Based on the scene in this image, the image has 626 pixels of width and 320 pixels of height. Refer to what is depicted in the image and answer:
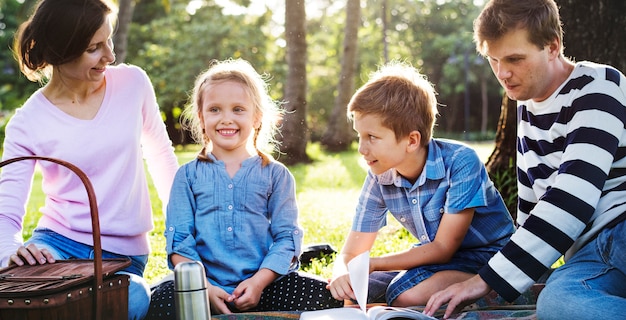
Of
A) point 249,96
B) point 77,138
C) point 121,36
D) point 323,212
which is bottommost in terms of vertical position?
point 323,212

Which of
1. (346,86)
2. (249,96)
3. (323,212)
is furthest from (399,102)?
(346,86)

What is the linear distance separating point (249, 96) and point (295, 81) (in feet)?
24.1

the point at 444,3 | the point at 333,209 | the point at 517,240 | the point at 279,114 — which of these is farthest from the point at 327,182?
the point at 444,3

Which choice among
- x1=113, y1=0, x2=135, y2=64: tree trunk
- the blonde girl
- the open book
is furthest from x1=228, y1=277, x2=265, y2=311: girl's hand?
x1=113, y1=0, x2=135, y2=64: tree trunk

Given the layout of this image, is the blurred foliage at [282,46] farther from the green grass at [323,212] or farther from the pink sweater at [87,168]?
the pink sweater at [87,168]

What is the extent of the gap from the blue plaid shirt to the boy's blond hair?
12 cm

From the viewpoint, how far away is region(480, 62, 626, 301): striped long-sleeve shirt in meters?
2.27

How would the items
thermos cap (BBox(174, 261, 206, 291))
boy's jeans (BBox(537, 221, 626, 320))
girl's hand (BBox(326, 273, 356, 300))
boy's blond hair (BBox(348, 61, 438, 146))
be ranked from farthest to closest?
boy's blond hair (BBox(348, 61, 438, 146)) → girl's hand (BBox(326, 273, 356, 300)) → boy's jeans (BBox(537, 221, 626, 320)) → thermos cap (BBox(174, 261, 206, 291))

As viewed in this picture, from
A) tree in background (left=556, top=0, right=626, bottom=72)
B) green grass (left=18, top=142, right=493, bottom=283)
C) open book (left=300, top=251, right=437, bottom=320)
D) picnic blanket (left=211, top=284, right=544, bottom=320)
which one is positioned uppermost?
tree in background (left=556, top=0, right=626, bottom=72)

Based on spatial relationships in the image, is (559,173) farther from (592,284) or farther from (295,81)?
(295,81)

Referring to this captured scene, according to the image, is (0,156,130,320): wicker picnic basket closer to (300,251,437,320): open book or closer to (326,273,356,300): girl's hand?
(300,251,437,320): open book

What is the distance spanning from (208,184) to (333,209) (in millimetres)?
3673

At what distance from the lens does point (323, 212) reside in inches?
243

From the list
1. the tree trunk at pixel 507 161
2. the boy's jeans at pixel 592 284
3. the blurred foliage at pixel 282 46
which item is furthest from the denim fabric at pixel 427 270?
the blurred foliage at pixel 282 46
